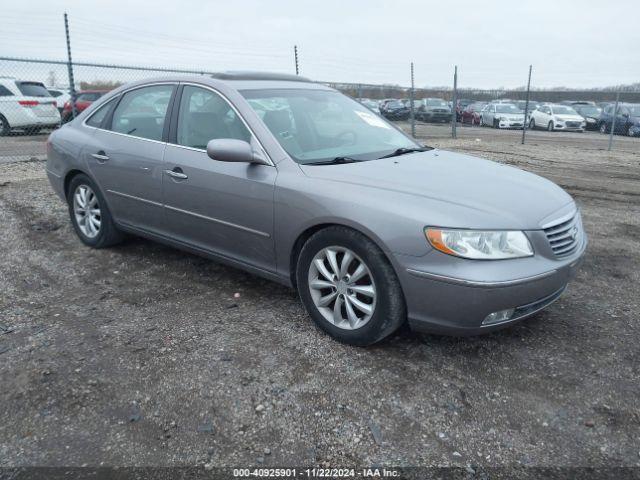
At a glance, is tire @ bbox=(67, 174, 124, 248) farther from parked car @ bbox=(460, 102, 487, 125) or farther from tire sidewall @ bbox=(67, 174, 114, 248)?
parked car @ bbox=(460, 102, 487, 125)

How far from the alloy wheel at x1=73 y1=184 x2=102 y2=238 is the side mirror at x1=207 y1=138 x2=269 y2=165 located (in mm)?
1984

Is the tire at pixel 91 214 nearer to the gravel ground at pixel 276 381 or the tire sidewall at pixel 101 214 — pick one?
the tire sidewall at pixel 101 214

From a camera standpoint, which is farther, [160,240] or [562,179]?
[562,179]

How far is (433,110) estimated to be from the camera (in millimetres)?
25609

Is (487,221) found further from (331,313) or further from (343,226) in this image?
(331,313)

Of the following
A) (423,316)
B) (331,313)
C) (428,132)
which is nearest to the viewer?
(423,316)

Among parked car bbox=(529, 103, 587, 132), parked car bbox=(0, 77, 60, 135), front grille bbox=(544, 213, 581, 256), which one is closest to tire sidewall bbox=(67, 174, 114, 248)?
front grille bbox=(544, 213, 581, 256)

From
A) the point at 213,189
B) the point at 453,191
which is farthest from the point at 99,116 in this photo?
the point at 453,191

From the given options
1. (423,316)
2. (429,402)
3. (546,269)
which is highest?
(546,269)

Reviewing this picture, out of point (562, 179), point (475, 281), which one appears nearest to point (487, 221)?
point (475, 281)

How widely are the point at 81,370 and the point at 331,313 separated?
4.83 feet

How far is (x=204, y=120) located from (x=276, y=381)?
206cm

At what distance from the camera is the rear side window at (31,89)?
14963 mm

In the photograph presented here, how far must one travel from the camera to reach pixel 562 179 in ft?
30.1
